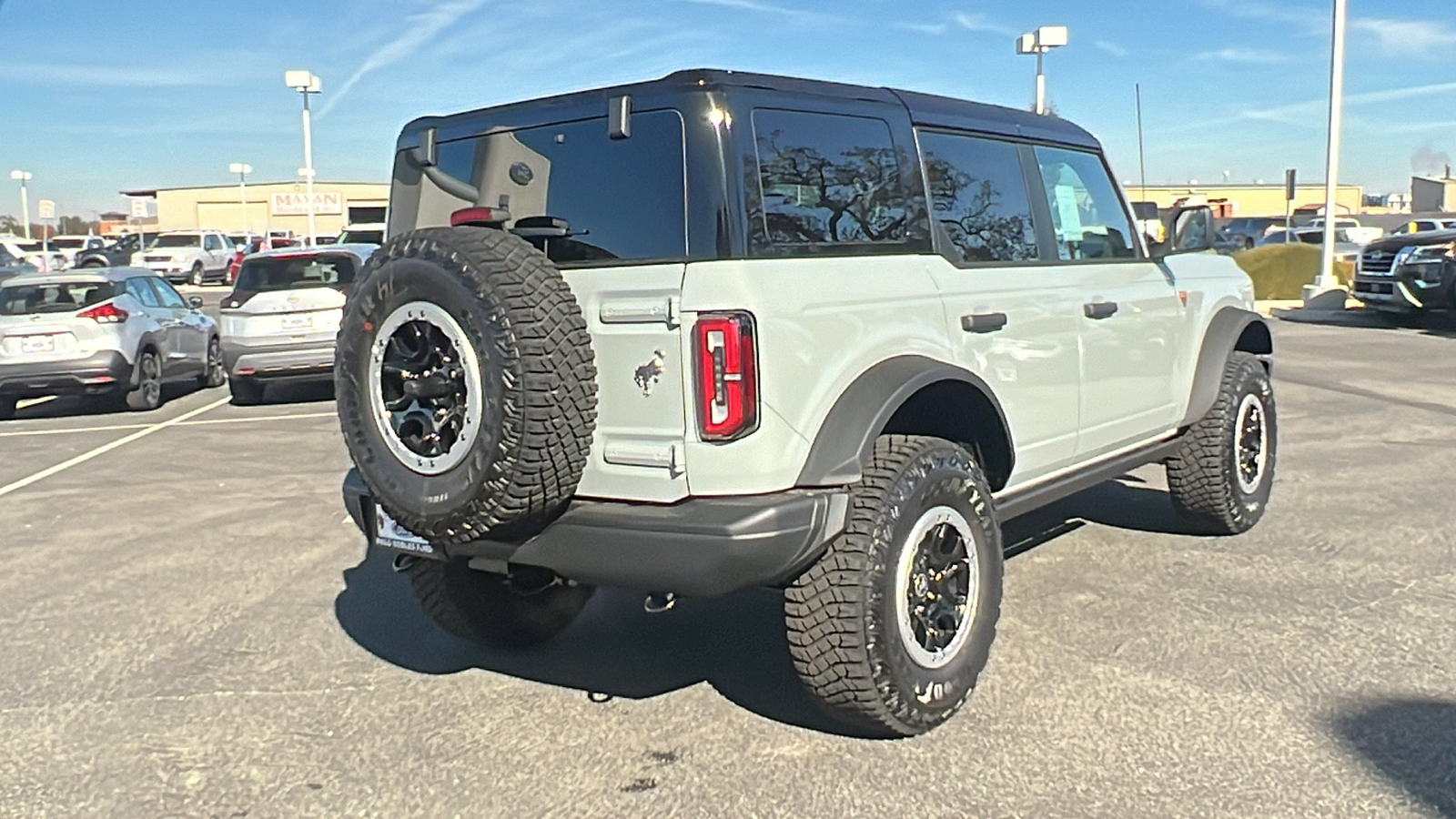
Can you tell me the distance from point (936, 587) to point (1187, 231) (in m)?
2.64

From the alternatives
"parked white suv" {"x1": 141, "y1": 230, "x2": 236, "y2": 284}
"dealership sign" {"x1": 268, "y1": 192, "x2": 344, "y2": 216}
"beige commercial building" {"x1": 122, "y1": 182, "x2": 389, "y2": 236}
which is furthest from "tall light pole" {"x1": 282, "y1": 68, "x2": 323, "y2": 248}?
"beige commercial building" {"x1": 122, "y1": 182, "x2": 389, "y2": 236}

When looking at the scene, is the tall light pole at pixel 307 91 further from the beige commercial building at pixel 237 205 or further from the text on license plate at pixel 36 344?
the beige commercial building at pixel 237 205

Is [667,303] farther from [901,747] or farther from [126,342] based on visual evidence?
[126,342]

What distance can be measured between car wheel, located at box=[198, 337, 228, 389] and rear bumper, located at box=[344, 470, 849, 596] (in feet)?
39.0

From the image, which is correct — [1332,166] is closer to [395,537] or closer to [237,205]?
[395,537]

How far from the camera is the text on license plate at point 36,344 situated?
455 inches

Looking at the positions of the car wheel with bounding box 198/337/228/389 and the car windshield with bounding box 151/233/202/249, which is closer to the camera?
the car wheel with bounding box 198/337/228/389

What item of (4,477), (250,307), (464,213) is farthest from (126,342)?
(464,213)

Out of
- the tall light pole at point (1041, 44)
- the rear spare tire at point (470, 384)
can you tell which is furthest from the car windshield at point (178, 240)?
the rear spare tire at point (470, 384)

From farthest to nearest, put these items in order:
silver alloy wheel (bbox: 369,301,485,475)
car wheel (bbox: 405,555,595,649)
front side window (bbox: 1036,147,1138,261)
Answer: front side window (bbox: 1036,147,1138,261) < car wheel (bbox: 405,555,595,649) < silver alloy wheel (bbox: 369,301,485,475)

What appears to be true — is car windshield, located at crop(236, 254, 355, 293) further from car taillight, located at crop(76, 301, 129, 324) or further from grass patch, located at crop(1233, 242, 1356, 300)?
grass patch, located at crop(1233, 242, 1356, 300)

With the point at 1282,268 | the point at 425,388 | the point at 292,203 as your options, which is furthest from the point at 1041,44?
the point at 292,203

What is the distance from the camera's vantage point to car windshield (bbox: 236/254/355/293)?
38.4 feet

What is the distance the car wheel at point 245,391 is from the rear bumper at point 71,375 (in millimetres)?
949
